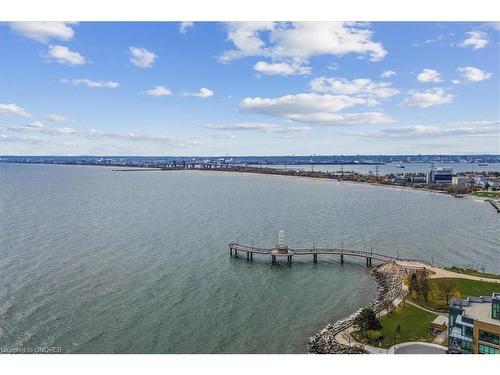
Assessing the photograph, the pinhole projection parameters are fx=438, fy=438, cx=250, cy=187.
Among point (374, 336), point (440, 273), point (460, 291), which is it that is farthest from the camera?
point (440, 273)

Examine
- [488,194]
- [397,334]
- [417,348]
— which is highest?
[488,194]

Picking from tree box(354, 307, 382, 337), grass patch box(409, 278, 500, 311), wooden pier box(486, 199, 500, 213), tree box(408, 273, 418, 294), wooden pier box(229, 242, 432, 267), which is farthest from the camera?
wooden pier box(486, 199, 500, 213)

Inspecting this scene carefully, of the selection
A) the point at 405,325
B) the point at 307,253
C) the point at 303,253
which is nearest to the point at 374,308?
the point at 405,325

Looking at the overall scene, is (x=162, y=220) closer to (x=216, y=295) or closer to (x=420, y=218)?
(x=216, y=295)

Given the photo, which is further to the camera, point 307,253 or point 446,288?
point 307,253

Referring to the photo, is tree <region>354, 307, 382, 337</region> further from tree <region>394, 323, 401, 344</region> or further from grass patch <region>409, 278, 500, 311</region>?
grass patch <region>409, 278, 500, 311</region>

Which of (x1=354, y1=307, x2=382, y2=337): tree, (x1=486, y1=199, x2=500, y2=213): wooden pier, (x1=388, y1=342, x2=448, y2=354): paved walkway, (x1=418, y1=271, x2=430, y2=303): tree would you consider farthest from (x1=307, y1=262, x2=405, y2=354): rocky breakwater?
(x1=486, y1=199, x2=500, y2=213): wooden pier

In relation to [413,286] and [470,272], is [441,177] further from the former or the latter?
[413,286]
